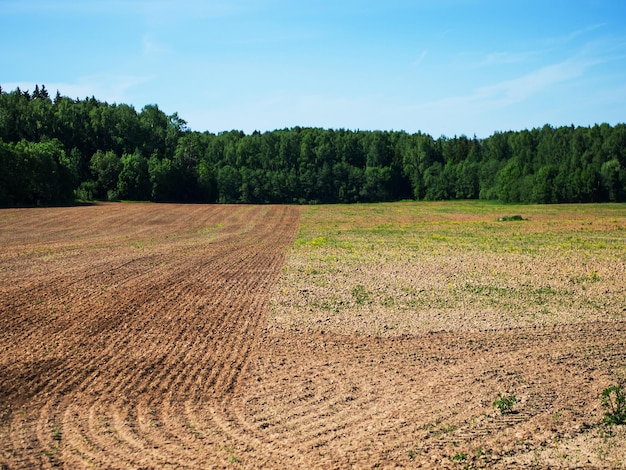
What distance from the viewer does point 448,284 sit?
906 inches

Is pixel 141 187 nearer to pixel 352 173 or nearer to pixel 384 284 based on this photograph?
pixel 352 173

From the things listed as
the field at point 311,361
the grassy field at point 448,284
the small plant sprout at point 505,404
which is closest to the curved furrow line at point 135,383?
the field at point 311,361

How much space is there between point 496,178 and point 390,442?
123m

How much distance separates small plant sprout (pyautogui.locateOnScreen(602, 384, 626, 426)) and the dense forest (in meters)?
71.7

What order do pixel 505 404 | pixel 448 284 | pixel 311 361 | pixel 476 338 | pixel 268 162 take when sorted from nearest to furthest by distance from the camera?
pixel 505 404 < pixel 311 361 < pixel 476 338 < pixel 448 284 < pixel 268 162

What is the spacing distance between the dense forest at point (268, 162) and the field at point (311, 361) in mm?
57606

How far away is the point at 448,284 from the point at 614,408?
13059mm

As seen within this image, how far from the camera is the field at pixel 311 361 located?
8.90 m

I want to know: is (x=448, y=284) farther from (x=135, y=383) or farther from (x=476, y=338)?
(x=135, y=383)

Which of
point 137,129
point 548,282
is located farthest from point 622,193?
point 548,282

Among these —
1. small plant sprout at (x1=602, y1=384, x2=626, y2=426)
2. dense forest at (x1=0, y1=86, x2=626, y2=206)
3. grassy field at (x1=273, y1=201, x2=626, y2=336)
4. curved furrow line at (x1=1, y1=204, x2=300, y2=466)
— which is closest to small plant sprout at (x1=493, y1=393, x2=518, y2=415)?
small plant sprout at (x1=602, y1=384, x2=626, y2=426)

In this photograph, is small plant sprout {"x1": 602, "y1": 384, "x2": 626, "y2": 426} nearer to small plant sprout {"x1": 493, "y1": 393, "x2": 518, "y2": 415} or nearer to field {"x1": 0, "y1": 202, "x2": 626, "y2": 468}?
field {"x1": 0, "y1": 202, "x2": 626, "y2": 468}

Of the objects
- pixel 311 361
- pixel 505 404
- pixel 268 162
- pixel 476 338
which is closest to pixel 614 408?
pixel 505 404

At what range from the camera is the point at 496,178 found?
412 feet
